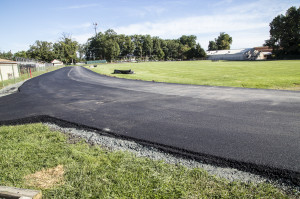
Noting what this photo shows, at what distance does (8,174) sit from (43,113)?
4.46 metres

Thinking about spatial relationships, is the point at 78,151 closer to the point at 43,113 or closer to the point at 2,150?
the point at 2,150

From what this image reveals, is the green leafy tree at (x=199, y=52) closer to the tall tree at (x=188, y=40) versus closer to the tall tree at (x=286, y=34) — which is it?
the tall tree at (x=286, y=34)

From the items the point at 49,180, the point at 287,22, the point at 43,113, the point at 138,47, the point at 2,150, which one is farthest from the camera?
the point at 138,47

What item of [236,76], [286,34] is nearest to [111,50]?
[286,34]

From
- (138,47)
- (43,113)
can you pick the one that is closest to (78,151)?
(43,113)

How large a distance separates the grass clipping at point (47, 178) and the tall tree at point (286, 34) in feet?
276

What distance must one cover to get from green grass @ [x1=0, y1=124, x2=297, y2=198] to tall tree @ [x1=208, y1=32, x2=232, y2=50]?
144 meters

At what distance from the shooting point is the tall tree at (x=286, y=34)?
70438mm

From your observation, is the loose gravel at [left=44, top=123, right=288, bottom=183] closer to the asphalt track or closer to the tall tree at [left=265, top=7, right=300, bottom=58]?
the asphalt track

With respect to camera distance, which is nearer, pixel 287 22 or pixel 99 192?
pixel 99 192

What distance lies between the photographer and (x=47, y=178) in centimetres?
318

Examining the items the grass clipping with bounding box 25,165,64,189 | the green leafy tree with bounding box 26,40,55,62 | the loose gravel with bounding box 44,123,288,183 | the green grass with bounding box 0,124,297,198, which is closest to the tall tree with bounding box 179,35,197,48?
the green leafy tree with bounding box 26,40,55,62

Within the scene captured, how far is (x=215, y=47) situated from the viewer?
465ft

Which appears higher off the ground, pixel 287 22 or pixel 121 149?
pixel 287 22
